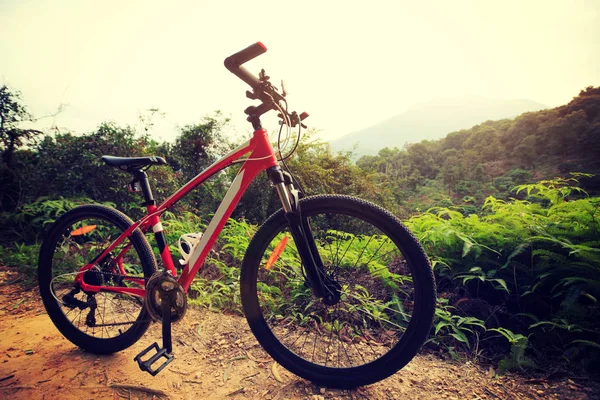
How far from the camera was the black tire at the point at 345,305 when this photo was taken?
5.14 ft

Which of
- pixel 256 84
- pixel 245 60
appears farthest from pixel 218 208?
pixel 245 60

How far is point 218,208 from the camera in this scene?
1.87 metres

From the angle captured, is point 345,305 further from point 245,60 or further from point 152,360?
point 245,60

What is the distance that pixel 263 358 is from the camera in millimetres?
2105

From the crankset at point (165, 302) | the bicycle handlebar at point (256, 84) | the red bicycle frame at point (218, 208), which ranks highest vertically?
the bicycle handlebar at point (256, 84)

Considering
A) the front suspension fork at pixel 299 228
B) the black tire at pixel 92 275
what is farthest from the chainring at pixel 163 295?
the front suspension fork at pixel 299 228

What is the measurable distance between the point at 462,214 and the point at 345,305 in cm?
243

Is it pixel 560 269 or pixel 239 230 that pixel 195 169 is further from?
pixel 560 269

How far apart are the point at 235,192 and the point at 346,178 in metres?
7.07

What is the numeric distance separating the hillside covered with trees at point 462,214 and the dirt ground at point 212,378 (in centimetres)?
18

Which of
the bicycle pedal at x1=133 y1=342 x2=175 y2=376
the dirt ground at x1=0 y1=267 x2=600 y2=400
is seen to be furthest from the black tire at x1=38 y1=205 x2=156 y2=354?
the bicycle pedal at x1=133 y1=342 x2=175 y2=376

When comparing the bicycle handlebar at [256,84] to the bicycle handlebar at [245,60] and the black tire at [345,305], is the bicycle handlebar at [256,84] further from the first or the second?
the black tire at [345,305]

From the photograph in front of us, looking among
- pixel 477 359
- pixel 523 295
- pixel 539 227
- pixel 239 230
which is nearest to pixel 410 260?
pixel 477 359

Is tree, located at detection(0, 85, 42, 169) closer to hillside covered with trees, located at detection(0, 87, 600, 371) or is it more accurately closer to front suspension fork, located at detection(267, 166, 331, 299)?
hillside covered with trees, located at detection(0, 87, 600, 371)
